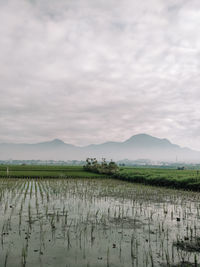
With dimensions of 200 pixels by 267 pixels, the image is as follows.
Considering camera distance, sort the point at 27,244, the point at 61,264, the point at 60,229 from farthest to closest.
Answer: the point at 60,229 → the point at 27,244 → the point at 61,264

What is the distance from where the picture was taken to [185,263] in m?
5.04

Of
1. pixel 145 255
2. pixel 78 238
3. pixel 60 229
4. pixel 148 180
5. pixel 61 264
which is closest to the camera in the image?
pixel 61 264

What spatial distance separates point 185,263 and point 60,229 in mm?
3866

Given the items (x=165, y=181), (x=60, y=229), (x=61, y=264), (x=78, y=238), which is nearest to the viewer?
(x=61, y=264)

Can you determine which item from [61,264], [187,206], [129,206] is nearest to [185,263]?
[61,264]

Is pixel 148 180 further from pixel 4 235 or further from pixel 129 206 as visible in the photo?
Answer: pixel 4 235

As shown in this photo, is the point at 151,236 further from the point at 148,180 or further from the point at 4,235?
the point at 148,180

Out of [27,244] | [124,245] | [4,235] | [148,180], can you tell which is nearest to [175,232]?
[124,245]

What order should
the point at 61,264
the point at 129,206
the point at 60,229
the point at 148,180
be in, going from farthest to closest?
the point at 148,180 → the point at 129,206 → the point at 60,229 → the point at 61,264

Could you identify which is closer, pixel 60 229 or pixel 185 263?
pixel 185 263

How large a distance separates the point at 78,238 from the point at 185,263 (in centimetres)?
292

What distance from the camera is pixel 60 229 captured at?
7.13 m

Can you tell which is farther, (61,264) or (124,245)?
(124,245)

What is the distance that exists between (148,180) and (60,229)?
753 inches
